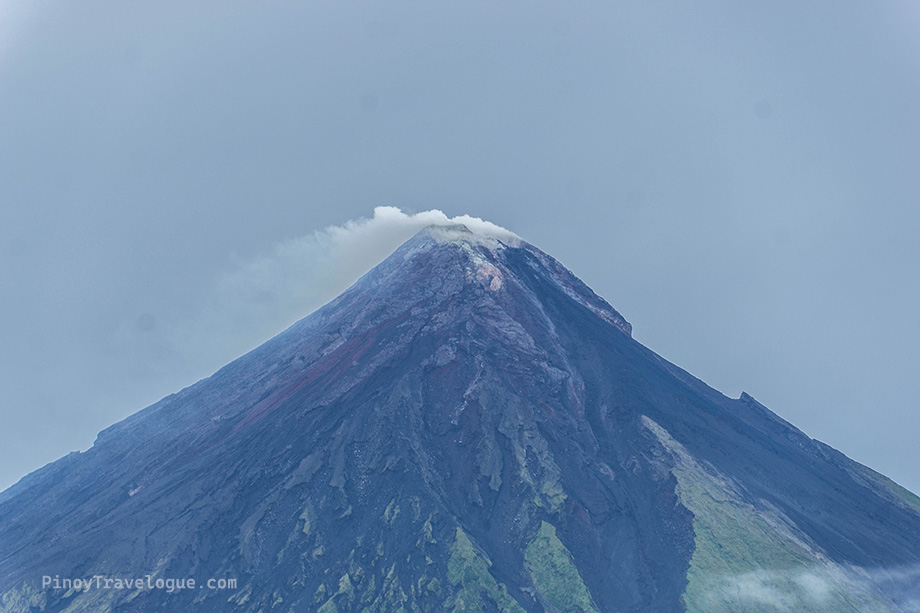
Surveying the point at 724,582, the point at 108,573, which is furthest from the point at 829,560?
the point at 108,573

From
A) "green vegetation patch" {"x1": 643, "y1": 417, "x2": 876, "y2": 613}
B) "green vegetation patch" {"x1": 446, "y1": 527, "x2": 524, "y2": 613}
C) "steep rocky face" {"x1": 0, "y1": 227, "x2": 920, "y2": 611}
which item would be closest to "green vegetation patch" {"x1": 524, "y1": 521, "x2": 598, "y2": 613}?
"steep rocky face" {"x1": 0, "y1": 227, "x2": 920, "y2": 611}

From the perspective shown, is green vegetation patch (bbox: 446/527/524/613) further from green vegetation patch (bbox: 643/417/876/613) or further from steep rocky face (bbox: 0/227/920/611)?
green vegetation patch (bbox: 643/417/876/613)

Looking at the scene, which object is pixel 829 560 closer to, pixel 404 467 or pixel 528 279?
pixel 404 467

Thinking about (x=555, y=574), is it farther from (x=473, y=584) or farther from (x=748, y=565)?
(x=748, y=565)

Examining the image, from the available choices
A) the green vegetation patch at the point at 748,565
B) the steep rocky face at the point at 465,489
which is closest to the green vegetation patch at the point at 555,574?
the steep rocky face at the point at 465,489

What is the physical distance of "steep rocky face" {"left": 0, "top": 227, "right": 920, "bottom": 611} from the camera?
288 ft

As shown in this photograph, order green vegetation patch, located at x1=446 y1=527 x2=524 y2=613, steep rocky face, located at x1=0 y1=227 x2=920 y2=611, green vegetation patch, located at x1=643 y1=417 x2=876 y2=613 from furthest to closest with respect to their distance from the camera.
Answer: steep rocky face, located at x1=0 y1=227 x2=920 y2=611 < green vegetation patch, located at x1=643 y1=417 x2=876 y2=613 < green vegetation patch, located at x1=446 y1=527 x2=524 y2=613

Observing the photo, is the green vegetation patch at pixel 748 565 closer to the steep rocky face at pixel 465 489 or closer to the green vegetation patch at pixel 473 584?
the steep rocky face at pixel 465 489

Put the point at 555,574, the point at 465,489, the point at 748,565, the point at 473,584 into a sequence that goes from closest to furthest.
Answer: the point at 473,584
the point at 748,565
the point at 555,574
the point at 465,489

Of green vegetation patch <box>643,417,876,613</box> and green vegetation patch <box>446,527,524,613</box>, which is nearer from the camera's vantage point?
green vegetation patch <box>446,527,524,613</box>

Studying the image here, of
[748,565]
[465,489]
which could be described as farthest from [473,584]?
[748,565]

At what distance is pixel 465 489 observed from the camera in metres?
102

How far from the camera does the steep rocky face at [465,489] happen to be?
87.8 m

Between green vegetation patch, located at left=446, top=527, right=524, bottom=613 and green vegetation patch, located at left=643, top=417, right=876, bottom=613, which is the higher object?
green vegetation patch, located at left=446, top=527, right=524, bottom=613
